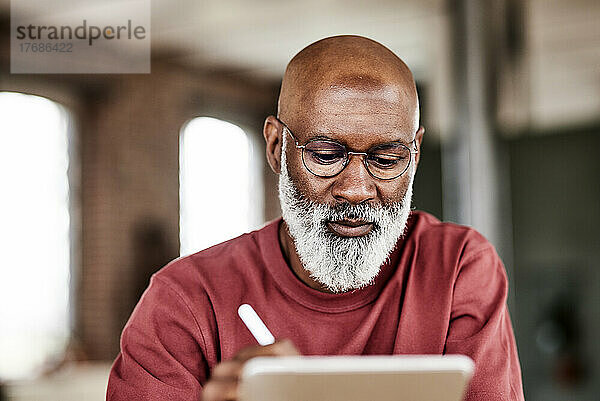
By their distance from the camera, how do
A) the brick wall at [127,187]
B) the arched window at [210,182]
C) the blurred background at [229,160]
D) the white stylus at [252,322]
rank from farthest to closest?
the arched window at [210,182], the brick wall at [127,187], the blurred background at [229,160], the white stylus at [252,322]

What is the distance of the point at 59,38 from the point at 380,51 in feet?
11.5

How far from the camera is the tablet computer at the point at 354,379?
0.83 m

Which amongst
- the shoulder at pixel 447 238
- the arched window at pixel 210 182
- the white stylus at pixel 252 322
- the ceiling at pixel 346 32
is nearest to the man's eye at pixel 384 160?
the shoulder at pixel 447 238

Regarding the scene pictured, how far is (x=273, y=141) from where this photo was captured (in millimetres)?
1487

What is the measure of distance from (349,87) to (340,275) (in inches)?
13.2

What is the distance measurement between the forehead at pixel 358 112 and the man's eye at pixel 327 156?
3 cm

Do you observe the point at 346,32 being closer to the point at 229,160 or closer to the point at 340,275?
the point at 229,160

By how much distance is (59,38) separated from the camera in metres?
4.44

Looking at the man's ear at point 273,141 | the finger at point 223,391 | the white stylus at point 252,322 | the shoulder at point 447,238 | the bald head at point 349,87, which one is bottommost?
the finger at point 223,391

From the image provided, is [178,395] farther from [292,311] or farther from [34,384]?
[34,384]

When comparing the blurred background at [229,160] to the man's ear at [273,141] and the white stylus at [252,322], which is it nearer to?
the man's ear at [273,141]

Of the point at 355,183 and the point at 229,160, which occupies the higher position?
the point at 229,160

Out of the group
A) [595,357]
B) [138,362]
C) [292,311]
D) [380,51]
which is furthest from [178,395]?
[595,357]

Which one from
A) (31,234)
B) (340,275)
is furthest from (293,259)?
(31,234)
